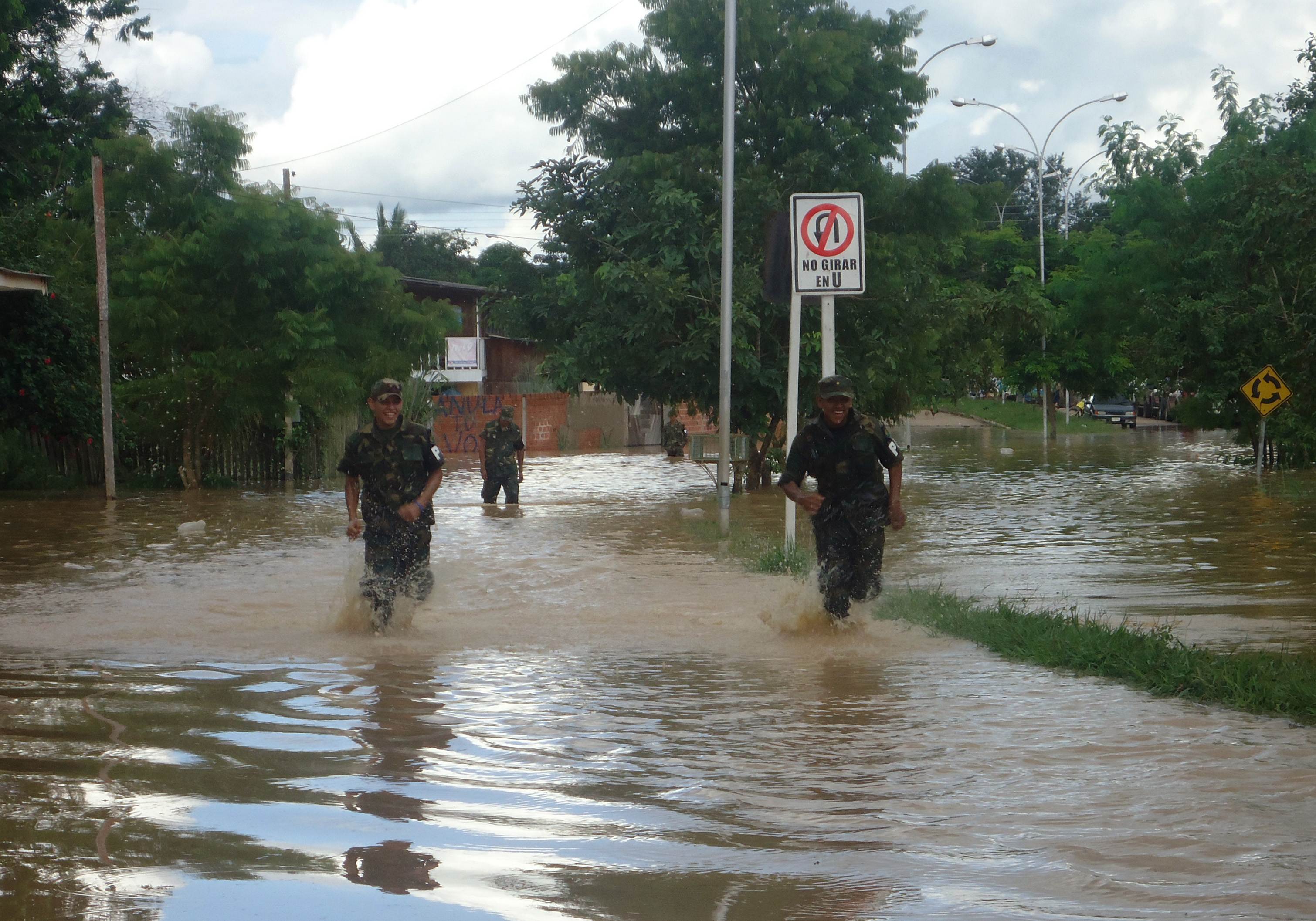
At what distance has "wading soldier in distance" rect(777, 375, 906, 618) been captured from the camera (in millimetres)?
8586

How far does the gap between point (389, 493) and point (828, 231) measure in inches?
187

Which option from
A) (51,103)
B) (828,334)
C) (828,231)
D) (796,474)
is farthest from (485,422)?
(796,474)

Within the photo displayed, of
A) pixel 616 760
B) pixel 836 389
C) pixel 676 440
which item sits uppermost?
pixel 836 389

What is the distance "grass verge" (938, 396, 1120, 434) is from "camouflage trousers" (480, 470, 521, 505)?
3425 cm

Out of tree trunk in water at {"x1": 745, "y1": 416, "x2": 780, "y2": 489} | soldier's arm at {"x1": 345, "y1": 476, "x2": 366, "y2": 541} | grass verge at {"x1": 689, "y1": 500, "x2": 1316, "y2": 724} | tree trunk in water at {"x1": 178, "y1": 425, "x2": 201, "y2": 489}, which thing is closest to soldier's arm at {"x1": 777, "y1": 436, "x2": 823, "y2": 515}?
grass verge at {"x1": 689, "y1": 500, "x2": 1316, "y2": 724}

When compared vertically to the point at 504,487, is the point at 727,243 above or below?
above

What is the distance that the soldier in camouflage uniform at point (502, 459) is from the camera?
20484mm

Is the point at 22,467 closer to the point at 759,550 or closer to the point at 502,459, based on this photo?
the point at 502,459

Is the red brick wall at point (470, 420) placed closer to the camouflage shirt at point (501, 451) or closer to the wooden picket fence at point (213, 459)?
the wooden picket fence at point (213, 459)

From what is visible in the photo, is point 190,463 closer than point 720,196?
No

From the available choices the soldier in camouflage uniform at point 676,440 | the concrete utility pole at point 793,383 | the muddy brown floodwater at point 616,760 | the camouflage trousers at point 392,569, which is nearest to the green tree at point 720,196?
the concrete utility pole at point 793,383

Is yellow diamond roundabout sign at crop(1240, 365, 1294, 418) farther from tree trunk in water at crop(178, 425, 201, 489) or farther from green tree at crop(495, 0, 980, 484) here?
tree trunk in water at crop(178, 425, 201, 489)

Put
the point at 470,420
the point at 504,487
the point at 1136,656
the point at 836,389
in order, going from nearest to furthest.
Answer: the point at 1136,656, the point at 836,389, the point at 504,487, the point at 470,420

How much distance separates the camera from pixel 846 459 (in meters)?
8.63
